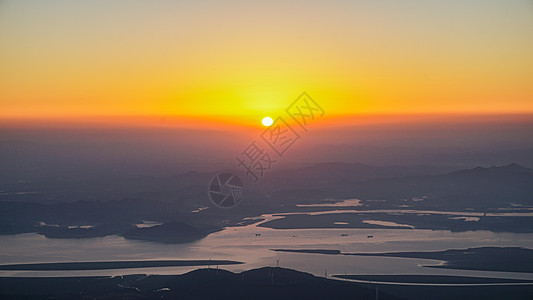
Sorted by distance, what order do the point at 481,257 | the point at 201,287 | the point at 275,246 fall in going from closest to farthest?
the point at 201,287
the point at 481,257
the point at 275,246

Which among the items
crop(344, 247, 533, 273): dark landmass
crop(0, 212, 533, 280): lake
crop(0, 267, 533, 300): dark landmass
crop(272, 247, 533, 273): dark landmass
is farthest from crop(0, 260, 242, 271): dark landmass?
crop(344, 247, 533, 273): dark landmass

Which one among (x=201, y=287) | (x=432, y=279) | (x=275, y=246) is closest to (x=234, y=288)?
(x=201, y=287)

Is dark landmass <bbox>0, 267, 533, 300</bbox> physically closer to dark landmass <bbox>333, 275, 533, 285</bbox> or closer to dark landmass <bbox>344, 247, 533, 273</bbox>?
dark landmass <bbox>333, 275, 533, 285</bbox>

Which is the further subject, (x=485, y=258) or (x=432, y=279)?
(x=485, y=258)

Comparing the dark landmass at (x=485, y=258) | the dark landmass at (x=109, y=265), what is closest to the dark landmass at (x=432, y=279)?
the dark landmass at (x=485, y=258)

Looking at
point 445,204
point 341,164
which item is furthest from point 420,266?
point 341,164

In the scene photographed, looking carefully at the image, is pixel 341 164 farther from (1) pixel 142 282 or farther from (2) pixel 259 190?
(1) pixel 142 282

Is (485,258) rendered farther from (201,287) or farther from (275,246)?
(201,287)
